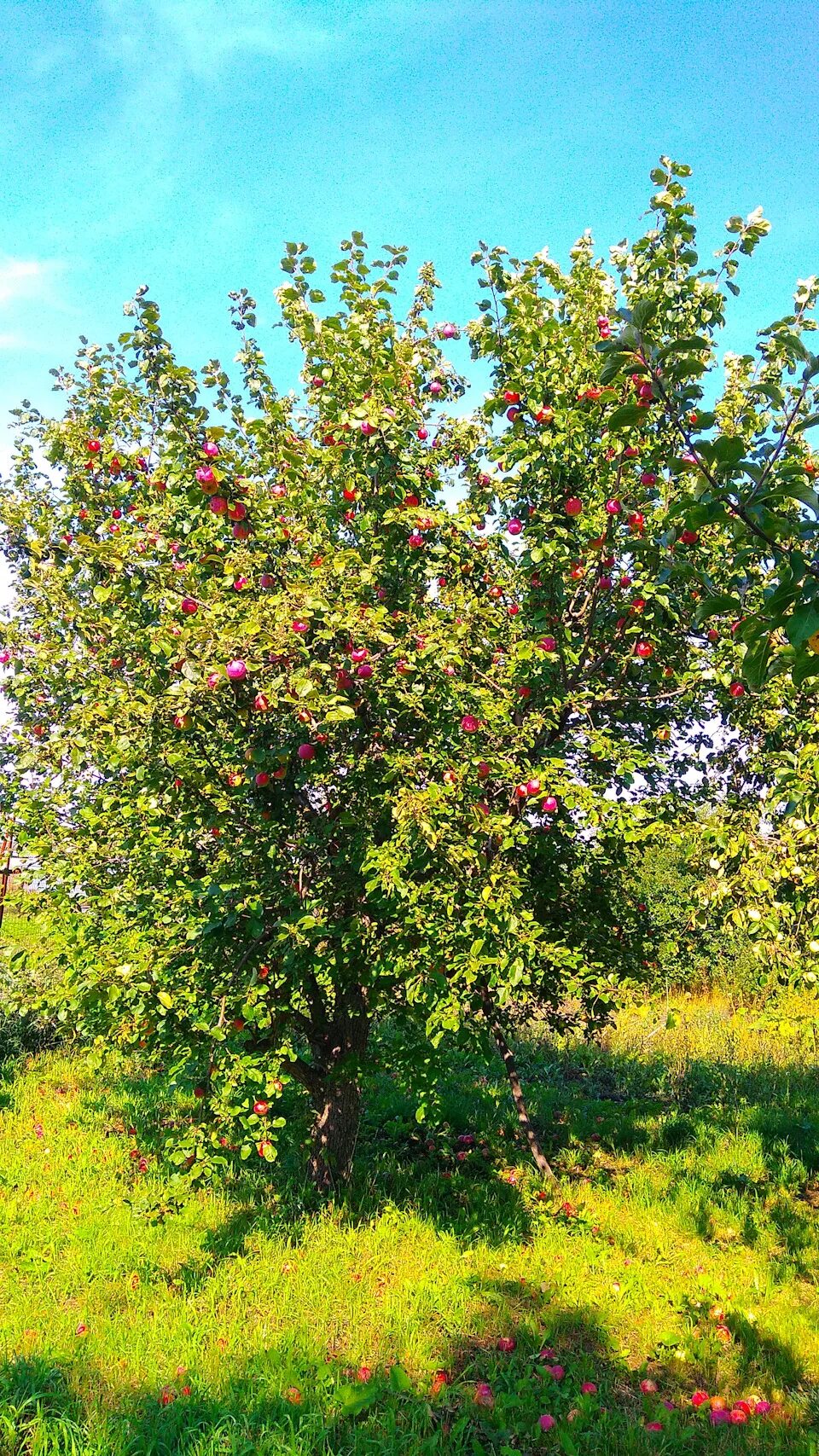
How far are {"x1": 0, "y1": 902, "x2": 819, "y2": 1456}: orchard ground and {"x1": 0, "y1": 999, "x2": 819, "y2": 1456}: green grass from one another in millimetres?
15

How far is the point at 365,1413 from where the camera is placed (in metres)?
3.44

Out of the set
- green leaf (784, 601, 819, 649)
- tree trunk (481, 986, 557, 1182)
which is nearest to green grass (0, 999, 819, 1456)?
tree trunk (481, 986, 557, 1182)

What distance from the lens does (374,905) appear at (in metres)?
4.64

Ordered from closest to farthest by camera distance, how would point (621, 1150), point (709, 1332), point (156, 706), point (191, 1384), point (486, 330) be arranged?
1. point (191, 1384)
2. point (156, 706)
3. point (709, 1332)
4. point (486, 330)
5. point (621, 1150)

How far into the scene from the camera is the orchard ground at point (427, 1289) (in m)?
3.36

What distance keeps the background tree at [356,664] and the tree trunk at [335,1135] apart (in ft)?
2.45

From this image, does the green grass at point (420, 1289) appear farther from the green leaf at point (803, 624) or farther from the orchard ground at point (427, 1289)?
the green leaf at point (803, 624)

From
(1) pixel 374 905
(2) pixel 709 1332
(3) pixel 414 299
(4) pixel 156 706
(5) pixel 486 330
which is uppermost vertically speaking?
(3) pixel 414 299

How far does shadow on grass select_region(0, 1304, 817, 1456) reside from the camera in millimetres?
3127

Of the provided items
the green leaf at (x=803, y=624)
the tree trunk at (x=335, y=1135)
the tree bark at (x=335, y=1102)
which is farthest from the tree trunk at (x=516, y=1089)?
the green leaf at (x=803, y=624)

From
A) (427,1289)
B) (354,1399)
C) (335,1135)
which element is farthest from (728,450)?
(335,1135)

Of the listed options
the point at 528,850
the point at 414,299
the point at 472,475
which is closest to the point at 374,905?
the point at 528,850

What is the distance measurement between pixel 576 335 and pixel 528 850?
2.56 meters

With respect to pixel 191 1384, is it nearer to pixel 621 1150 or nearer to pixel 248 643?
pixel 248 643
